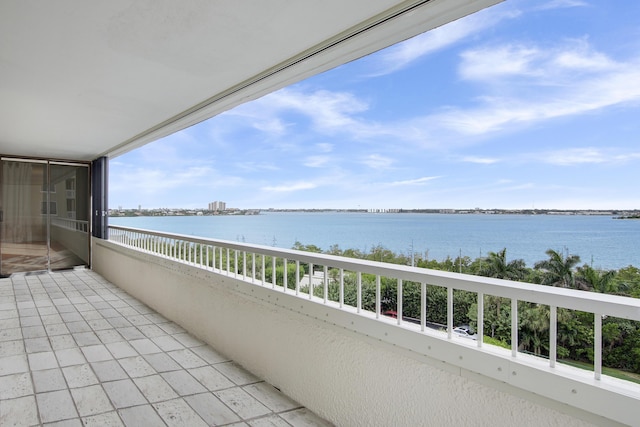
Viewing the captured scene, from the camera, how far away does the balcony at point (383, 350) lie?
121cm

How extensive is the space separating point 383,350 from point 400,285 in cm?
31

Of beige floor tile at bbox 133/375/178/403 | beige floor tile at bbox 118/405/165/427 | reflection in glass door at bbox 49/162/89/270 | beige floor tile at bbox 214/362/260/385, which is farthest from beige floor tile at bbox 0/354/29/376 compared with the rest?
reflection in glass door at bbox 49/162/89/270

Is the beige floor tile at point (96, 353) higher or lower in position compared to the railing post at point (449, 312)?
lower

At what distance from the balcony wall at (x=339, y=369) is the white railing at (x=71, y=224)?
493 cm

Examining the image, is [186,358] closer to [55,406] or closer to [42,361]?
[55,406]

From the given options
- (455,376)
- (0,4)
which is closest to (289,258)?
(455,376)

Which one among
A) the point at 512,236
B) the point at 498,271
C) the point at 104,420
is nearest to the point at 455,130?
the point at 512,236

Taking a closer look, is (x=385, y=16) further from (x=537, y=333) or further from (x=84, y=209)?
(x=84, y=209)

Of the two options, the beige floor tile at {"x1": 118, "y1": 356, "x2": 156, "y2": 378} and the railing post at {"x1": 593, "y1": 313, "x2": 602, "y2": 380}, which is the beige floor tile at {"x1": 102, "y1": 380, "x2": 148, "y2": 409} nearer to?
the beige floor tile at {"x1": 118, "y1": 356, "x2": 156, "y2": 378}

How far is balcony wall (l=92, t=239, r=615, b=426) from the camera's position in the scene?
138 cm

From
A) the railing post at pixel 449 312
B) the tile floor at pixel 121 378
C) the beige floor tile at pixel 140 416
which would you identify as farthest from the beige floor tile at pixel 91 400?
the railing post at pixel 449 312

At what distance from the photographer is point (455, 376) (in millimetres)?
1496

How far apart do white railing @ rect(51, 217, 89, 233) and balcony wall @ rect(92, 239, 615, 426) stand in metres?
4.93

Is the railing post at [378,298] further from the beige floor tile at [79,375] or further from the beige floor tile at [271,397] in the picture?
the beige floor tile at [79,375]
